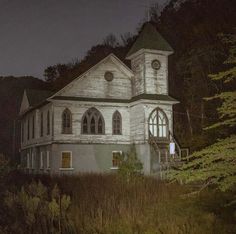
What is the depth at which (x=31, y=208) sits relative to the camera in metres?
14.4

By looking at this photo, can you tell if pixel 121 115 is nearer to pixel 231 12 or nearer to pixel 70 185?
pixel 70 185

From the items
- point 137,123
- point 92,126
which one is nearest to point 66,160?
point 92,126

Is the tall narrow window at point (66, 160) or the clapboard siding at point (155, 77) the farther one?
the clapboard siding at point (155, 77)

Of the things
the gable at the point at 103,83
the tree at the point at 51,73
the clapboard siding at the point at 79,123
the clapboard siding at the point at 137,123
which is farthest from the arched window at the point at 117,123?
the tree at the point at 51,73

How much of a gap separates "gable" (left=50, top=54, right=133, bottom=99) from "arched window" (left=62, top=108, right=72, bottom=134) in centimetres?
139

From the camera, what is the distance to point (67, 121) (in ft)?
101

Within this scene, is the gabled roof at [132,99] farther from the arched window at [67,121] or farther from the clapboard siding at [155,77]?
the arched window at [67,121]

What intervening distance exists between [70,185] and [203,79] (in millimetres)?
21131

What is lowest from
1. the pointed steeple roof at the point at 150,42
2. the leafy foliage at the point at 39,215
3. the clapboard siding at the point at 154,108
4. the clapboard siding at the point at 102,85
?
the leafy foliage at the point at 39,215

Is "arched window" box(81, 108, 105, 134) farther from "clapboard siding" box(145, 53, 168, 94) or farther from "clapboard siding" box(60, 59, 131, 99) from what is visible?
"clapboard siding" box(145, 53, 168, 94)

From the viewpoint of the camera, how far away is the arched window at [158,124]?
31.5 metres

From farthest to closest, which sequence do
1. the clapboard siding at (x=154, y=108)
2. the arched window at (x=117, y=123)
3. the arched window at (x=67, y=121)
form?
the arched window at (x=117, y=123) < the clapboard siding at (x=154, y=108) < the arched window at (x=67, y=121)

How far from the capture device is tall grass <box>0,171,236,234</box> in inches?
454

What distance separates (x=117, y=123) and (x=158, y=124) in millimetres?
3424
